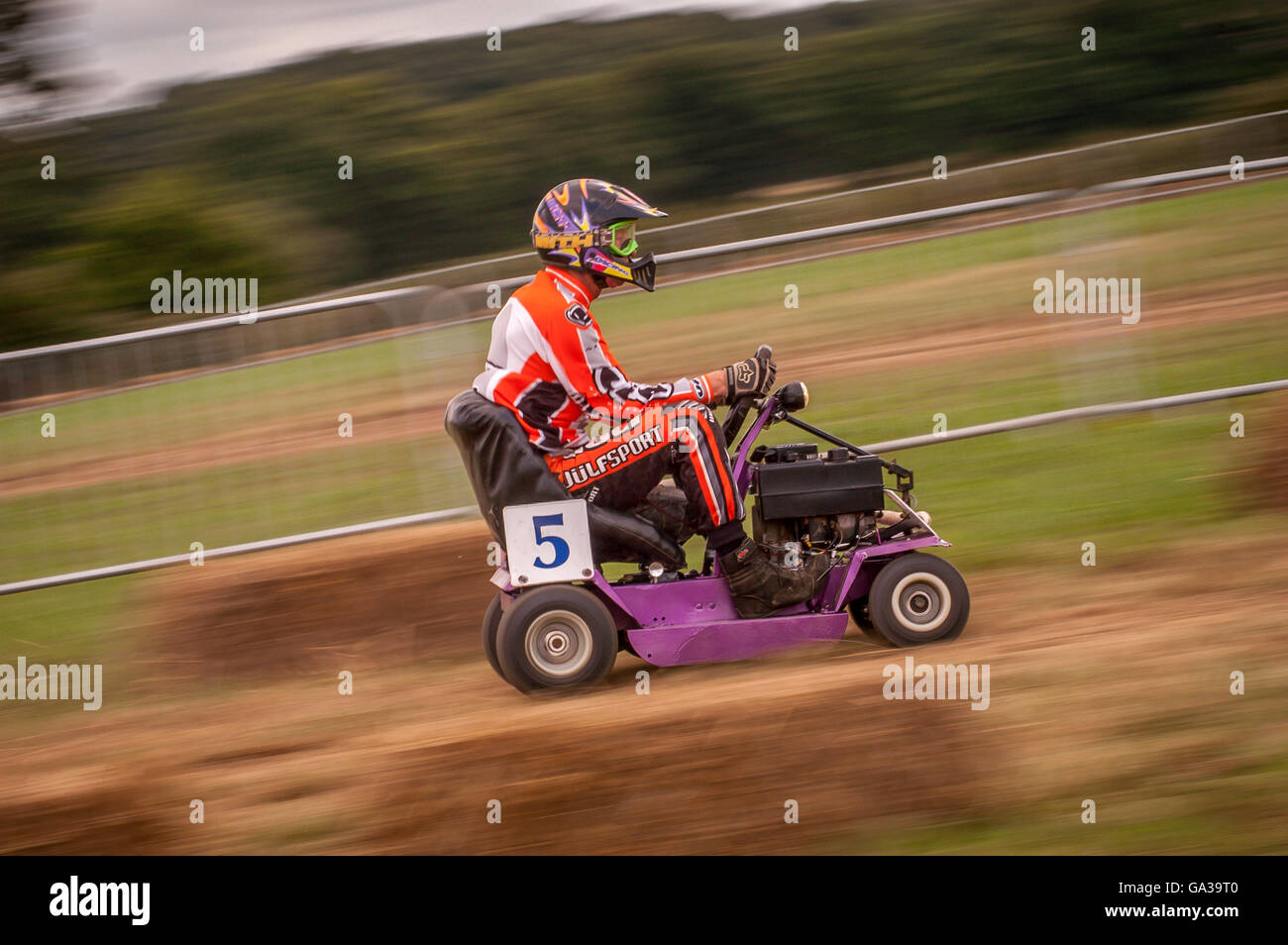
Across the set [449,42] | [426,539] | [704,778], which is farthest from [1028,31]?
[704,778]

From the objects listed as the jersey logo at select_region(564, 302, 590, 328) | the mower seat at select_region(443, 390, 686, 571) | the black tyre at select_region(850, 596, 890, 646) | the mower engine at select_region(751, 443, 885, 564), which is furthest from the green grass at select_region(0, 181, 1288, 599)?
the jersey logo at select_region(564, 302, 590, 328)

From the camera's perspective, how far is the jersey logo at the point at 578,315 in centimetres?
667

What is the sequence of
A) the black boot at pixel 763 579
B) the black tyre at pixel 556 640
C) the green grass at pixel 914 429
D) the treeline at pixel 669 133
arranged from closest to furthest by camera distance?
the black tyre at pixel 556 640, the black boot at pixel 763 579, the green grass at pixel 914 429, the treeline at pixel 669 133

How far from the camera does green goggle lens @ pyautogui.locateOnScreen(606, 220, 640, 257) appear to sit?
22.4 feet

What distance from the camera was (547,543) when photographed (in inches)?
269

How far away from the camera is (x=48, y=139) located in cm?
2780

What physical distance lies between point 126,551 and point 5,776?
2395mm

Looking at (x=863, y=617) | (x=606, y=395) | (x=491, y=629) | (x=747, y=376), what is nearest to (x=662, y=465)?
(x=606, y=395)

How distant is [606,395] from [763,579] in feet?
3.73

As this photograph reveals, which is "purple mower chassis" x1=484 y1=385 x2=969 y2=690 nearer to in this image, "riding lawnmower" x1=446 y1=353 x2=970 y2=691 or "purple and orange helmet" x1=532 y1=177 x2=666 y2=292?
"riding lawnmower" x1=446 y1=353 x2=970 y2=691

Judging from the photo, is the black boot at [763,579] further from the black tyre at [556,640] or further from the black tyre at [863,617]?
the black tyre at [556,640]

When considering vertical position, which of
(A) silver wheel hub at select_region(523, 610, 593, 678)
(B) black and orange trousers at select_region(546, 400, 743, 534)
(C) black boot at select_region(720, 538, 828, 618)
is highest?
(B) black and orange trousers at select_region(546, 400, 743, 534)

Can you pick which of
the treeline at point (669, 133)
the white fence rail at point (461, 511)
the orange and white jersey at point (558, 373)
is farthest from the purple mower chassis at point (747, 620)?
the treeline at point (669, 133)

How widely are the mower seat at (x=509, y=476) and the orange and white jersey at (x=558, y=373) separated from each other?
98mm
